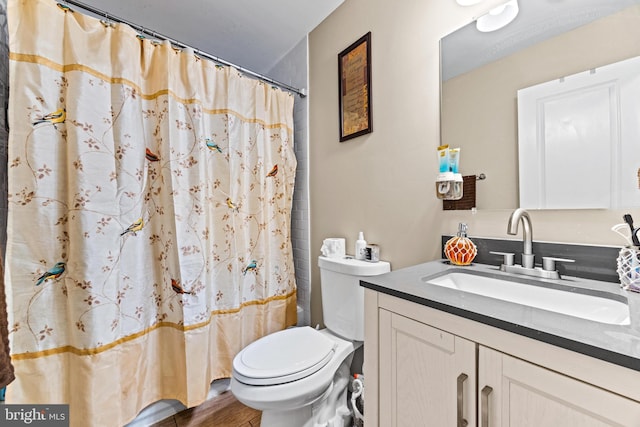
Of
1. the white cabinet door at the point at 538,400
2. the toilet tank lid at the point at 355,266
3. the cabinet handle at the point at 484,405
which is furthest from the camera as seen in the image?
the toilet tank lid at the point at 355,266

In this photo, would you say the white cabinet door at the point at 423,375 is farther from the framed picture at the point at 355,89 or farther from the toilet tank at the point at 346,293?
the framed picture at the point at 355,89

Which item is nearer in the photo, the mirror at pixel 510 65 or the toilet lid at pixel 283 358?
the mirror at pixel 510 65

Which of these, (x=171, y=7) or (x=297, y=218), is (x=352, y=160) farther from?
(x=171, y=7)

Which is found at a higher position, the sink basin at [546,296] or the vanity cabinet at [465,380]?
the sink basin at [546,296]

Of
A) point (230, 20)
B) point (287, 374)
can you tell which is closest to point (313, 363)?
point (287, 374)

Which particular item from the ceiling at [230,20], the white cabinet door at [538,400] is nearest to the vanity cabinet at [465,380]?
the white cabinet door at [538,400]

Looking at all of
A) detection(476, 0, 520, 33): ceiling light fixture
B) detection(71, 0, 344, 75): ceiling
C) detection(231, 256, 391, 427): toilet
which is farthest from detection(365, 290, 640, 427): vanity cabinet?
detection(71, 0, 344, 75): ceiling

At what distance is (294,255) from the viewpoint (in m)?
2.05

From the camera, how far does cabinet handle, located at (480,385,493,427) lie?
0.55 metres

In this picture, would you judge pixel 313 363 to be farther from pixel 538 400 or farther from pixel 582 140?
pixel 582 140

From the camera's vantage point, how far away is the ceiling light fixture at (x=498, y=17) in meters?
0.95

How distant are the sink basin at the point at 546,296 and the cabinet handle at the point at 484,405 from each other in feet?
0.95

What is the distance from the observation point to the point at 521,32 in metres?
0.93

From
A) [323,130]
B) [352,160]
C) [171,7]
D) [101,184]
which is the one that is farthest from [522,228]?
[171,7]
